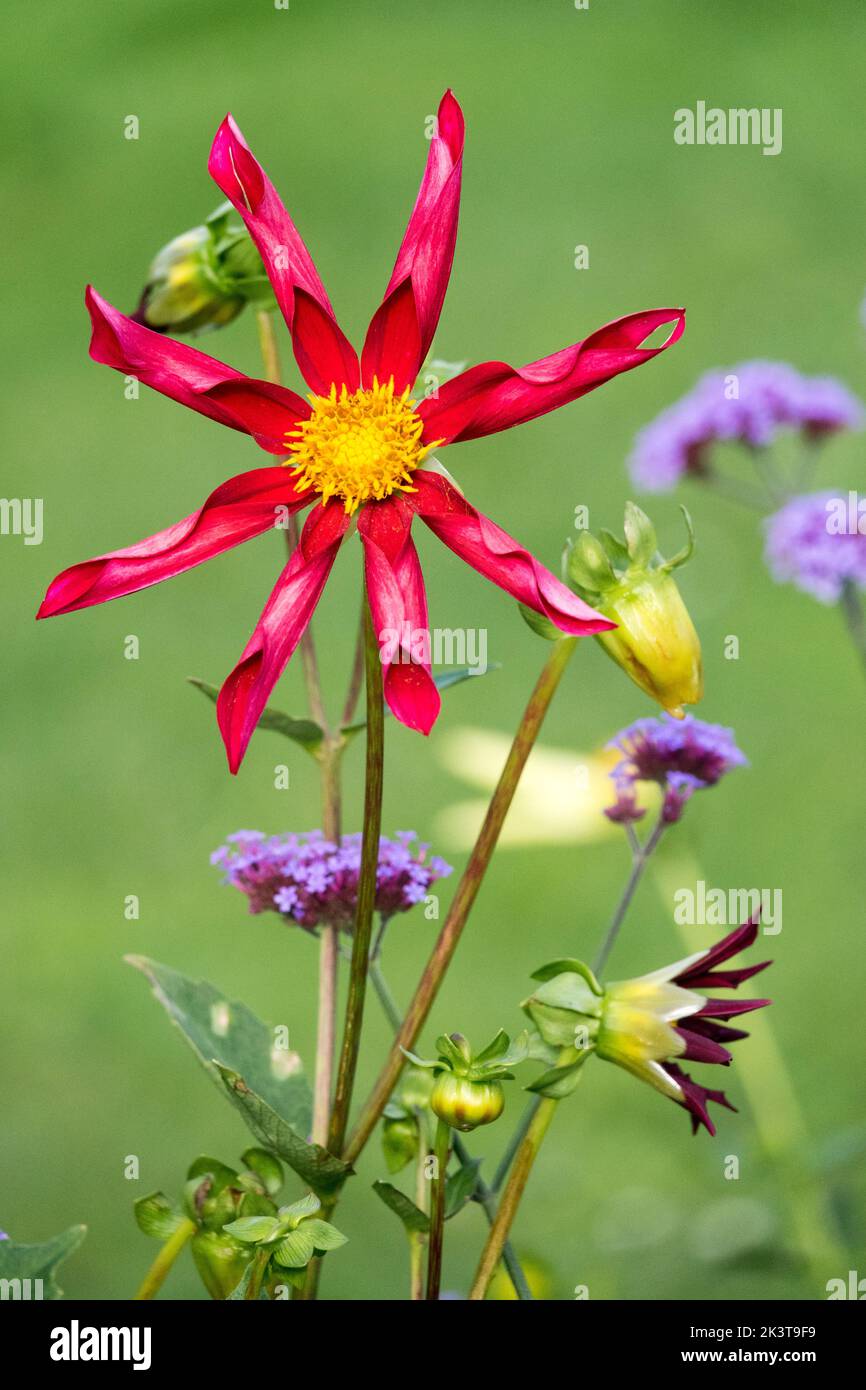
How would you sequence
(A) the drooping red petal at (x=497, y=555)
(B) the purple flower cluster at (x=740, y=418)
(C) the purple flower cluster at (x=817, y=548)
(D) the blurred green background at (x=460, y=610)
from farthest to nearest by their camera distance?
(D) the blurred green background at (x=460, y=610)
(B) the purple flower cluster at (x=740, y=418)
(C) the purple flower cluster at (x=817, y=548)
(A) the drooping red petal at (x=497, y=555)

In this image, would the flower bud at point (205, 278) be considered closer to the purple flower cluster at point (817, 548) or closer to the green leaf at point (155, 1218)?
the green leaf at point (155, 1218)

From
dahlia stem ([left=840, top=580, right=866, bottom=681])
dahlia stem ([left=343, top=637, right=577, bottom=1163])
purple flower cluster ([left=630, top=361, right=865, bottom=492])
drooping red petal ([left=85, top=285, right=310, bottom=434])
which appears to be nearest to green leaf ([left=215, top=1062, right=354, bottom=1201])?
dahlia stem ([left=343, top=637, right=577, bottom=1163])

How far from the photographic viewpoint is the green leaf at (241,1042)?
1.05 ft

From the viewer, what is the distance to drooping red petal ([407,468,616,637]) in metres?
0.25

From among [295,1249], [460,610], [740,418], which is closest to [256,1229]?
[295,1249]

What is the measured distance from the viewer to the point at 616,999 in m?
A: 0.28

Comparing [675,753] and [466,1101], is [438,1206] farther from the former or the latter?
[675,753]

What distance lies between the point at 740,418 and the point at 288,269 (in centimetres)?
45

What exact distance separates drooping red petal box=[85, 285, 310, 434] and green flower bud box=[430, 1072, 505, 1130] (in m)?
0.12

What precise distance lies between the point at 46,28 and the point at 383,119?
1.16 ft

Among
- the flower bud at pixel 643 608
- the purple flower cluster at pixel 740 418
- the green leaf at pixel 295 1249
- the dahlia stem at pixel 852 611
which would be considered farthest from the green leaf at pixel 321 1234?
the purple flower cluster at pixel 740 418

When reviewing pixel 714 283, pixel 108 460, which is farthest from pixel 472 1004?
pixel 714 283

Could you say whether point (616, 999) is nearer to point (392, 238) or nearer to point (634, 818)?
point (634, 818)

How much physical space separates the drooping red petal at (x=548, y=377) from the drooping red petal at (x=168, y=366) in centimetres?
3
